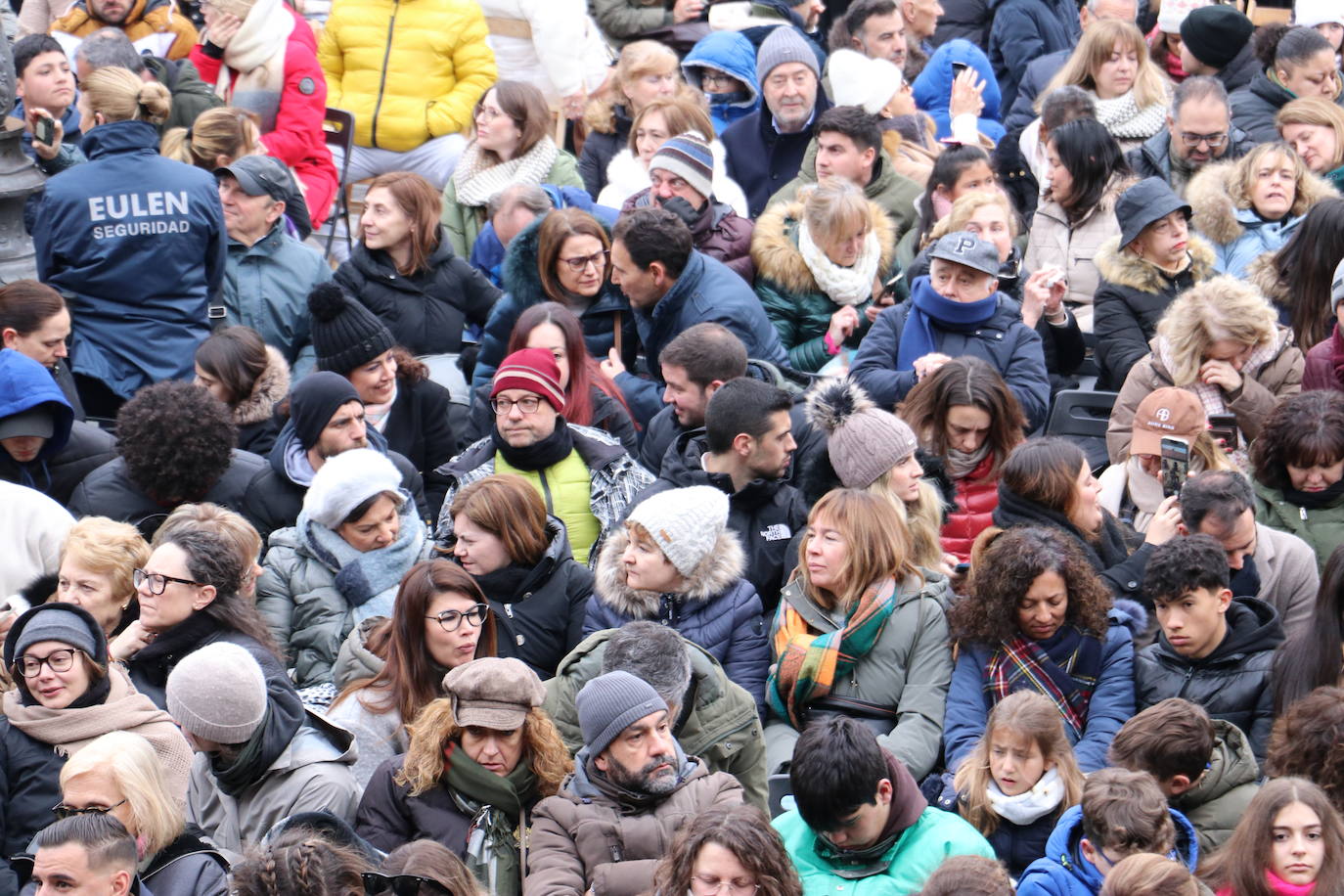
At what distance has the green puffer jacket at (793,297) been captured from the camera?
30.1ft

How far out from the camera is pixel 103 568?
6840 mm

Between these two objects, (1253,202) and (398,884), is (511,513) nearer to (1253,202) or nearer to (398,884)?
(398,884)

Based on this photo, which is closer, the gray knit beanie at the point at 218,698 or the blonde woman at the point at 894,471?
the gray knit beanie at the point at 218,698

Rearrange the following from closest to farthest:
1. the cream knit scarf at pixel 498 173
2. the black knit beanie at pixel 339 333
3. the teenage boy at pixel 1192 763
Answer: the teenage boy at pixel 1192 763, the black knit beanie at pixel 339 333, the cream knit scarf at pixel 498 173

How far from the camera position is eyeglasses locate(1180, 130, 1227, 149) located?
10258 millimetres

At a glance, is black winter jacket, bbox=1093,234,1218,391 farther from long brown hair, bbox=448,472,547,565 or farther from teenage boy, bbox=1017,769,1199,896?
teenage boy, bbox=1017,769,1199,896

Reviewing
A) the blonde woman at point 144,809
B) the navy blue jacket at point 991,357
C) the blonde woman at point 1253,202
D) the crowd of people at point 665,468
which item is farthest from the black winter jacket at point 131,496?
the blonde woman at point 1253,202

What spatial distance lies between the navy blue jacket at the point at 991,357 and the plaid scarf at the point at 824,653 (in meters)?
1.71

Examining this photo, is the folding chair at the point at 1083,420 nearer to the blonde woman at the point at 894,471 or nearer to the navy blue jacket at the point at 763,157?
the blonde woman at the point at 894,471

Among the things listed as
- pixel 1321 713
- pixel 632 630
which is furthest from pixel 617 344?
pixel 1321 713

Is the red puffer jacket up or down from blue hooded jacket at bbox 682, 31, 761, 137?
up

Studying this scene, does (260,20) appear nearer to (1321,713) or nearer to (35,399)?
(35,399)

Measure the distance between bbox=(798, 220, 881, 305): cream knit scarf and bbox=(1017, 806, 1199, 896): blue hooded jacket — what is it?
12.8ft

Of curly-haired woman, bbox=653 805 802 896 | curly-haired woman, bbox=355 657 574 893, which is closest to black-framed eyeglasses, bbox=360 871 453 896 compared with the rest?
curly-haired woman, bbox=653 805 802 896
